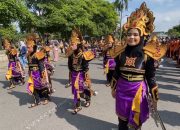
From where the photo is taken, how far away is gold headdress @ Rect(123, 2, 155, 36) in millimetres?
5145

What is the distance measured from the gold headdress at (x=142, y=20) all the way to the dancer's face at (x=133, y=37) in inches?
3.5

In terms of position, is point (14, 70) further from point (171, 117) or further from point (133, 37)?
point (133, 37)

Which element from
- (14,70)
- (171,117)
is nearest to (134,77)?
(171,117)

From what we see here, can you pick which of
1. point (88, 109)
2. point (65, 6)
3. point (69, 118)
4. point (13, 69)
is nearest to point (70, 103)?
point (88, 109)

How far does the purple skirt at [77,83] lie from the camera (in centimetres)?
794

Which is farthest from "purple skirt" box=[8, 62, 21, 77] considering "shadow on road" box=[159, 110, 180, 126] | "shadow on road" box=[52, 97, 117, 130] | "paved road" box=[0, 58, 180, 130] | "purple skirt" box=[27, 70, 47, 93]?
"shadow on road" box=[159, 110, 180, 126]

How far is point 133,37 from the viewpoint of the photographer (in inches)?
196

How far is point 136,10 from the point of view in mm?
5543

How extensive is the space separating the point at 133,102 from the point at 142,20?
4.27ft

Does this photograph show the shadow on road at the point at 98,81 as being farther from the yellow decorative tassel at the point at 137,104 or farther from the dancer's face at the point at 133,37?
the dancer's face at the point at 133,37

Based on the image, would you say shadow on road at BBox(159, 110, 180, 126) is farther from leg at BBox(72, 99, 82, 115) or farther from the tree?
the tree

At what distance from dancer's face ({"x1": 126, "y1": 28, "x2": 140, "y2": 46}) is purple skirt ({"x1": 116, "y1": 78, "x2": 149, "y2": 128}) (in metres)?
0.61

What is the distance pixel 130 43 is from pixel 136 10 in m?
0.81

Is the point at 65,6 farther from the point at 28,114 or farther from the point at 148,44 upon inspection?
the point at 148,44
